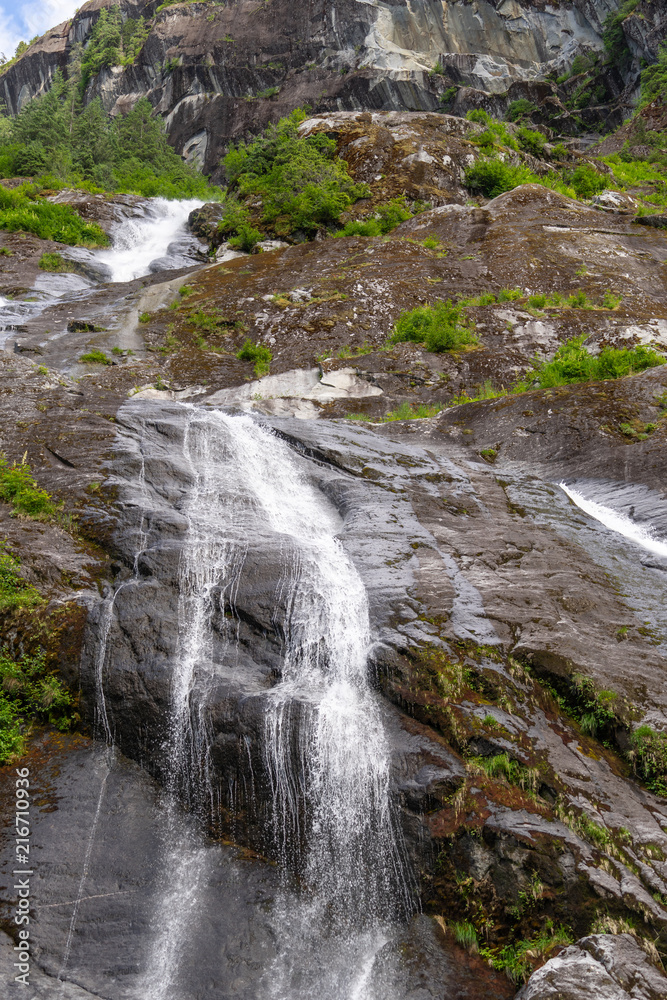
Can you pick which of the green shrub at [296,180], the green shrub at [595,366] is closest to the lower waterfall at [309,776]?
the green shrub at [595,366]

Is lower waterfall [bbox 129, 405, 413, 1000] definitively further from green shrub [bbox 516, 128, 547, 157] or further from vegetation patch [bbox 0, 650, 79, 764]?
green shrub [bbox 516, 128, 547, 157]

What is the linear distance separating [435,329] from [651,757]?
13.1 metres

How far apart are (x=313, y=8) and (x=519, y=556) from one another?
57.4 meters

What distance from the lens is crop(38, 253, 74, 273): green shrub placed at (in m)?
24.4

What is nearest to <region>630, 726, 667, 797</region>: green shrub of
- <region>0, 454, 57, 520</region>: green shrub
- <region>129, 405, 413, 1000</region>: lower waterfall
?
<region>129, 405, 413, 1000</region>: lower waterfall

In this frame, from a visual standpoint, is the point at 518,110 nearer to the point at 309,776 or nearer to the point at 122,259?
the point at 122,259

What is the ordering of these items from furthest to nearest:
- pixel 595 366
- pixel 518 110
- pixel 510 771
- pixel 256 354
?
pixel 518 110
pixel 256 354
pixel 595 366
pixel 510 771

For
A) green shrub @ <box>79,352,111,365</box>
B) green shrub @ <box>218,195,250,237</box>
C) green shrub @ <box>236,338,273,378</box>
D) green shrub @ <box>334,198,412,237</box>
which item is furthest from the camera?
green shrub @ <box>218,195,250,237</box>

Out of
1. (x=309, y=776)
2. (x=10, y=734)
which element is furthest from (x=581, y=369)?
(x=10, y=734)

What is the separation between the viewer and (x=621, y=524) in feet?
36.2

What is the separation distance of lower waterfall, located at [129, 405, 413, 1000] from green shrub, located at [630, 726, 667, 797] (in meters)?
2.45

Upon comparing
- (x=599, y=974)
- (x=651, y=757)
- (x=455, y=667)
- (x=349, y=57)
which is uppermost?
(x=349, y=57)

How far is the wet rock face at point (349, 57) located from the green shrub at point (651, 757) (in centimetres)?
5022

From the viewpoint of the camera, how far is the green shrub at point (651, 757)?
627 cm
